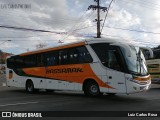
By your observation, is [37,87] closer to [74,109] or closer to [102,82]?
[102,82]

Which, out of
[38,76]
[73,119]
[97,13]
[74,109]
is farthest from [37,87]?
[97,13]

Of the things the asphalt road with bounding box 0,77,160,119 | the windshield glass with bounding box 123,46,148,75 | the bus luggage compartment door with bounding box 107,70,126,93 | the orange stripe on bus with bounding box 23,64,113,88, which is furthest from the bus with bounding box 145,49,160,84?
the bus luggage compartment door with bounding box 107,70,126,93

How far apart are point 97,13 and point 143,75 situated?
26.7 meters

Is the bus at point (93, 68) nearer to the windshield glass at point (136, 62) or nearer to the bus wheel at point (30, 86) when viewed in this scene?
the windshield glass at point (136, 62)

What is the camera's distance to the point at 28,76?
23.2m

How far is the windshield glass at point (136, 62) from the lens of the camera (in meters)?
15.5

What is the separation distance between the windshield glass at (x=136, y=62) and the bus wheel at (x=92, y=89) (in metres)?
2.35

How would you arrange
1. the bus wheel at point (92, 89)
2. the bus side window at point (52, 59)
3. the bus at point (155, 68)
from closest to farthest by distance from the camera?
the bus wheel at point (92, 89)
the bus side window at point (52, 59)
the bus at point (155, 68)

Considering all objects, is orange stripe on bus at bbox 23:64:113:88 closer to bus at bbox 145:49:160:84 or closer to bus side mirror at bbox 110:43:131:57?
bus side mirror at bbox 110:43:131:57

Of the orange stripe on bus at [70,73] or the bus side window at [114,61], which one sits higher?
the bus side window at [114,61]

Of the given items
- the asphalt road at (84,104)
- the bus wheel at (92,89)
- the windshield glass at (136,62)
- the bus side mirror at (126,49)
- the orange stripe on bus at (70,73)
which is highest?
the bus side mirror at (126,49)

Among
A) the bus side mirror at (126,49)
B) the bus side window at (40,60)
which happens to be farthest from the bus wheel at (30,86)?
the bus side mirror at (126,49)

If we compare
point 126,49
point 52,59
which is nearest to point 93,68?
point 126,49

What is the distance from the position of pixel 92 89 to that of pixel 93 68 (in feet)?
3.81
